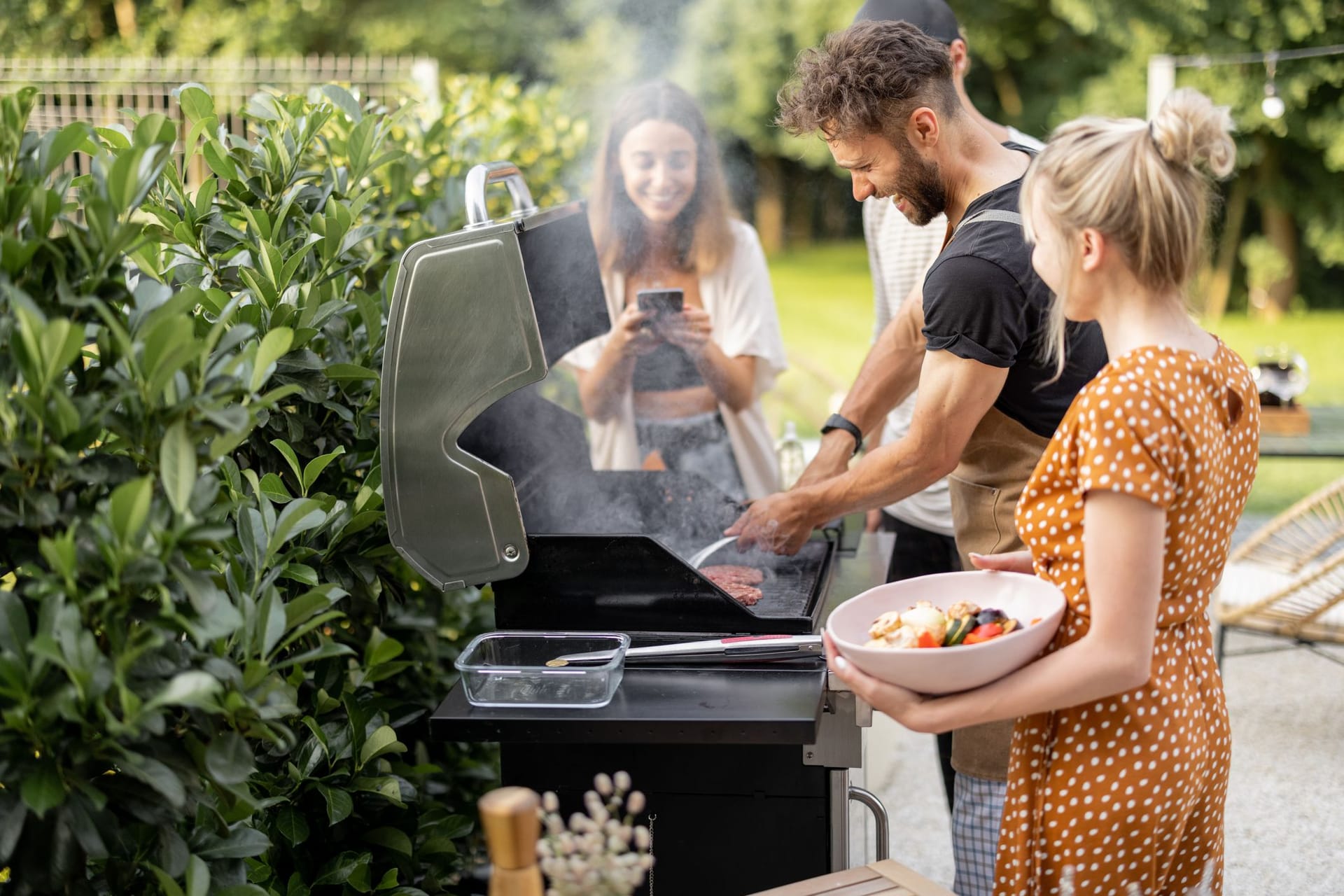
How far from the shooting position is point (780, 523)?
7.22 feet

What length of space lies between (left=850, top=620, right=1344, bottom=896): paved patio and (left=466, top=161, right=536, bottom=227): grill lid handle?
1.47 metres

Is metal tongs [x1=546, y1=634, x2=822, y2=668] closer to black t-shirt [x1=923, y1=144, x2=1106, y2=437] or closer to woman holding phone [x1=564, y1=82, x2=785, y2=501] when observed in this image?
black t-shirt [x1=923, y1=144, x2=1106, y2=437]

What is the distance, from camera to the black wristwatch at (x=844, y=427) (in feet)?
8.13

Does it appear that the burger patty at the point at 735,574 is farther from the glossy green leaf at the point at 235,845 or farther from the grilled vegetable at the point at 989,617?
the glossy green leaf at the point at 235,845

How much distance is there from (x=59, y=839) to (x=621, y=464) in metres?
1.99

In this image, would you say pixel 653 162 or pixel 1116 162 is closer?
pixel 1116 162

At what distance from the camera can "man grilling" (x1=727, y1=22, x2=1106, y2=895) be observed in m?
1.92

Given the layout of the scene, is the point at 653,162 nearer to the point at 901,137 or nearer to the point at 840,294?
the point at 901,137

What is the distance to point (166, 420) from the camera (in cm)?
142

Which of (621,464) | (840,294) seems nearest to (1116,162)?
(621,464)

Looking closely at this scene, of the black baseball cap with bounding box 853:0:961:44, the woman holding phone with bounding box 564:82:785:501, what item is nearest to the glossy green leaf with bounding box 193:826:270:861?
the woman holding phone with bounding box 564:82:785:501

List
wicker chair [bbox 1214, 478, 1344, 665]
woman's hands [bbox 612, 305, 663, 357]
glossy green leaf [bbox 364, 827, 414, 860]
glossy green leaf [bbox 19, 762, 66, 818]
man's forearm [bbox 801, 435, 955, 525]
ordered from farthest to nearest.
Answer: wicker chair [bbox 1214, 478, 1344, 665]
woman's hands [bbox 612, 305, 663, 357]
glossy green leaf [bbox 364, 827, 414, 860]
man's forearm [bbox 801, 435, 955, 525]
glossy green leaf [bbox 19, 762, 66, 818]

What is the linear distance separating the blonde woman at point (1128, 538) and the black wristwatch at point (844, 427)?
2.91ft

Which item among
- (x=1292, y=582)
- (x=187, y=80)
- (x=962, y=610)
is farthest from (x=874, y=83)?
(x=187, y=80)
